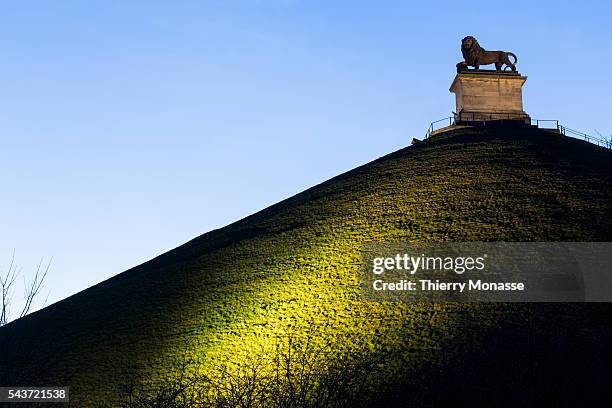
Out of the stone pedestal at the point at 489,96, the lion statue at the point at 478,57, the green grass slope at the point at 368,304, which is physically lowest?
the green grass slope at the point at 368,304

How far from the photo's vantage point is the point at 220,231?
4066cm

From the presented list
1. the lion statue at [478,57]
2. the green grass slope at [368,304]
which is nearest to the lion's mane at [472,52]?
the lion statue at [478,57]

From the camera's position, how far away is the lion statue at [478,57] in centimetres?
4834

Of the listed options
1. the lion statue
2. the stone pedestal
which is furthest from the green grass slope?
the lion statue

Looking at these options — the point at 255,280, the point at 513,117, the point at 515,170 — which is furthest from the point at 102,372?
the point at 513,117

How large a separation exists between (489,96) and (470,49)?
3.73 metres

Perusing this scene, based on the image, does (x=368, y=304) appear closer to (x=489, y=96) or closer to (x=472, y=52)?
(x=489, y=96)

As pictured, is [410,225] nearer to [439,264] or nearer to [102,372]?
[439,264]

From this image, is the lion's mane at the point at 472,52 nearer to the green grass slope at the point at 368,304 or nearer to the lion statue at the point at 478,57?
the lion statue at the point at 478,57

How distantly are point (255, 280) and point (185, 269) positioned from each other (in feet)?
17.9

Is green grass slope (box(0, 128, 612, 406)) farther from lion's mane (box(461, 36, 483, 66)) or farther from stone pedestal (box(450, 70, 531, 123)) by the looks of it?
lion's mane (box(461, 36, 483, 66))

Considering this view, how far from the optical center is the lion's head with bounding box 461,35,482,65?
1902 inches

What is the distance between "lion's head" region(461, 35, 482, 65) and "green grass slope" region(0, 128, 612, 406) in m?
8.29

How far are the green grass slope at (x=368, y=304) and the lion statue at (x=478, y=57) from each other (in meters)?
8.10
